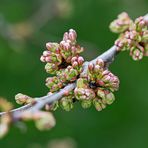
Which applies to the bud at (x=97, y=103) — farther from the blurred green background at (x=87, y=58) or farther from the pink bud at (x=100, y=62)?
the blurred green background at (x=87, y=58)

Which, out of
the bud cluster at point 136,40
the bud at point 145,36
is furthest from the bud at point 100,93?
the bud at point 145,36

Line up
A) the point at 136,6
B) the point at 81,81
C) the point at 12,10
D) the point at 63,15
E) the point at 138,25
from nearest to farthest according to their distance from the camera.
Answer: the point at 81,81
the point at 138,25
the point at 63,15
the point at 136,6
the point at 12,10

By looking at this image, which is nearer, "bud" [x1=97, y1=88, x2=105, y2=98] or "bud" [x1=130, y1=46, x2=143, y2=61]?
"bud" [x1=97, y1=88, x2=105, y2=98]

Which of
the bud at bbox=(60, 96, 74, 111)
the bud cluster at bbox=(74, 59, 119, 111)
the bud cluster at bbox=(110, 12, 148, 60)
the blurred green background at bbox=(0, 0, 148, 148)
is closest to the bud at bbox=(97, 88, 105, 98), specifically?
the bud cluster at bbox=(74, 59, 119, 111)

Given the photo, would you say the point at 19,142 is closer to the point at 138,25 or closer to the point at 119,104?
the point at 119,104

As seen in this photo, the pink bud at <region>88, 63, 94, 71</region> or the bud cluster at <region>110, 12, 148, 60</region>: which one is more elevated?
the bud cluster at <region>110, 12, 148, 60</region>

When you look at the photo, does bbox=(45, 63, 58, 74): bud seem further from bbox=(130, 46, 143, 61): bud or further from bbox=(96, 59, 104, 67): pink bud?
bbox=(130, 46, 143, 61): bud

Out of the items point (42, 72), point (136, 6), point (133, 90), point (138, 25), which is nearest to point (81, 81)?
point (138, 25)

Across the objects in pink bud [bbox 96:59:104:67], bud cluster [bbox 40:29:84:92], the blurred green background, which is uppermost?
the blurred green background
